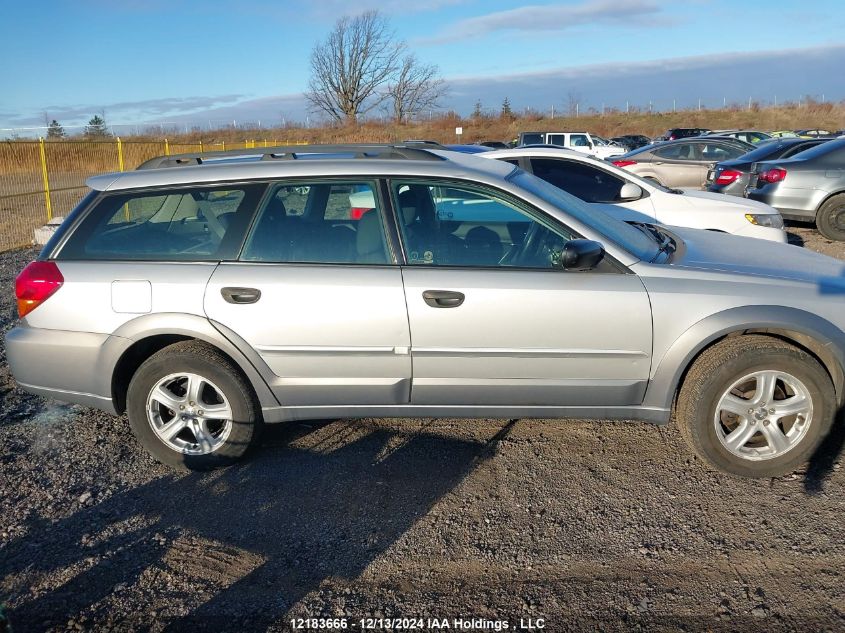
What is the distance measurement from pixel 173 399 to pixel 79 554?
0.96m

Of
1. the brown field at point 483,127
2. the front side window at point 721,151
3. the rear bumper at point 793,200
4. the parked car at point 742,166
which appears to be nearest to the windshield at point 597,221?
the rear bumper at point 793,200

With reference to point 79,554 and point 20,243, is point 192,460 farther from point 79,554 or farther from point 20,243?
point 20,243

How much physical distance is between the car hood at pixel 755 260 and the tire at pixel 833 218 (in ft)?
24.1

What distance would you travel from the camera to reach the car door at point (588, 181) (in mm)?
7527

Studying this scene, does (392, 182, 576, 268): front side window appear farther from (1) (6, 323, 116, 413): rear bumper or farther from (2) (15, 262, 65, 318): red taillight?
(2) (15, 262, 65, 318): red taillight

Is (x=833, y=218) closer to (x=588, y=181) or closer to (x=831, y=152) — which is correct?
(x=831, y=152)

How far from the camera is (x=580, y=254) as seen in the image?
12.0 ft

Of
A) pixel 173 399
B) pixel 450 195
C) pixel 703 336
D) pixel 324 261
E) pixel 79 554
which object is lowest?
Result: pixel 79 554

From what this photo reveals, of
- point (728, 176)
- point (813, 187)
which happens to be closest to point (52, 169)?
point (728, 176)

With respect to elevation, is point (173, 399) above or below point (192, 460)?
above

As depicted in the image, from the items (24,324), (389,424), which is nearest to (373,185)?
(389,424)

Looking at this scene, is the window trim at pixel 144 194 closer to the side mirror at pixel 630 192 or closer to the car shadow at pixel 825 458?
the car shadow at pixel 825 458

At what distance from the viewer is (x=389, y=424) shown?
15.1 ft

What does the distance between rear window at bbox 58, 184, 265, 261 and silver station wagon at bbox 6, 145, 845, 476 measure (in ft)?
0.04
